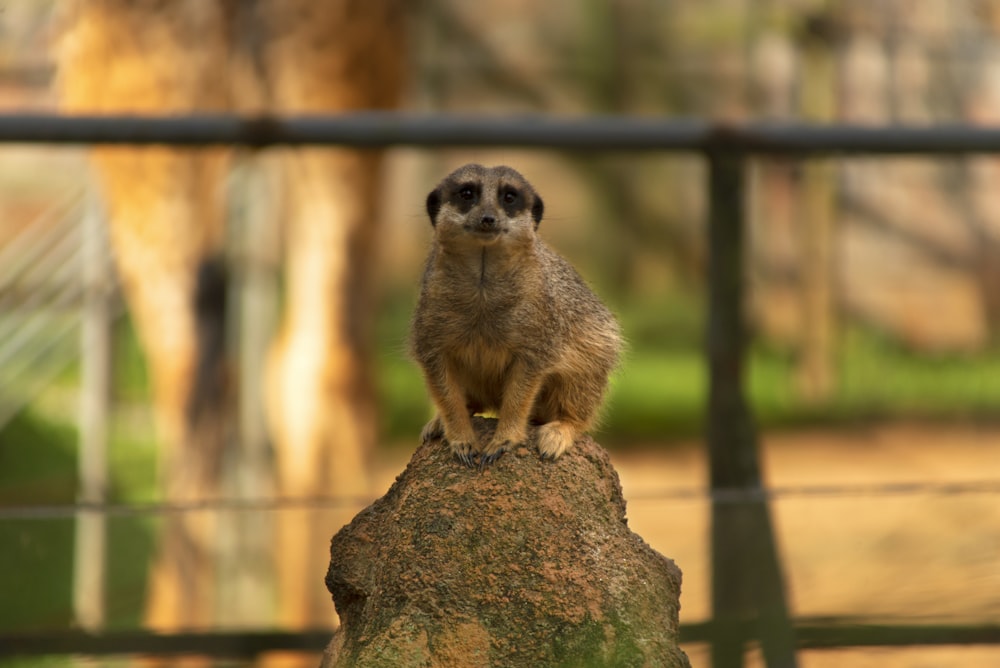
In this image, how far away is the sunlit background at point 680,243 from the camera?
577 centimetres

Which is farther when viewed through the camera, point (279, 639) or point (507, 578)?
point (279, 639)

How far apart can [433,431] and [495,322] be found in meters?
→ 0.20

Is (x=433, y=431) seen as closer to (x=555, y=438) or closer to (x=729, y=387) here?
(x=555, y=438)

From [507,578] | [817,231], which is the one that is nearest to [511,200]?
[507,578]

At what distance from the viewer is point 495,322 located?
208cm

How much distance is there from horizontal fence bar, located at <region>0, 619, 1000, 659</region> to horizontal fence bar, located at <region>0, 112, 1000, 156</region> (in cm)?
117

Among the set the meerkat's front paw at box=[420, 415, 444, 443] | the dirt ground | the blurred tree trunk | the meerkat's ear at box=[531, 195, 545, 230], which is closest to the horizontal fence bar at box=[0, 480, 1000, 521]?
the dirt ground

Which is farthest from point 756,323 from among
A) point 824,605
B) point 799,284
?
point 824,605

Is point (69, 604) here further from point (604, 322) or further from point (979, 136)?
point (979, 136)

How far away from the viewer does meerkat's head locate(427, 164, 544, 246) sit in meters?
2.03

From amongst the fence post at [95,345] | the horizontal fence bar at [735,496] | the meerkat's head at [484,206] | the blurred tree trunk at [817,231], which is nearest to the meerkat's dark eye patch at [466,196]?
the meerkat's head at [484,206]

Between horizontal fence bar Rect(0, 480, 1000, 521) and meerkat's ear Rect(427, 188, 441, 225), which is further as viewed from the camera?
horizontal fence bar Rect(0, 480, 1000, 521)

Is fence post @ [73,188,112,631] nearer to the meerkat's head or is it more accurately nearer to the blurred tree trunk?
the meerkat's head

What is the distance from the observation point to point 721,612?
265 cm
